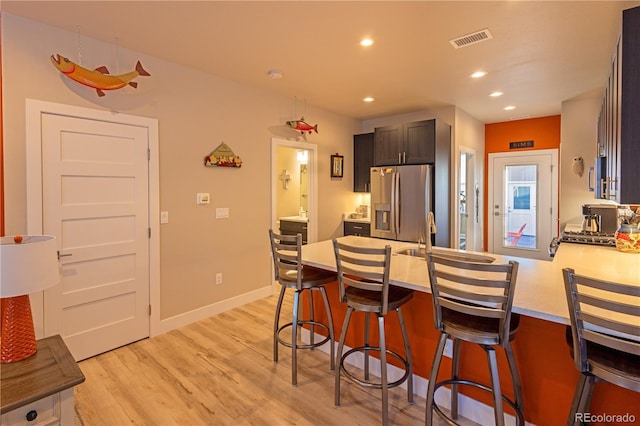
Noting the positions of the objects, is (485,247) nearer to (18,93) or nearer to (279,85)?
(279,85)

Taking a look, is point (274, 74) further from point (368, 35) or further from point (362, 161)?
point (362, 161)

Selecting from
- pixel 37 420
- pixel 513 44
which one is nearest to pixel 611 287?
pixel 37 420

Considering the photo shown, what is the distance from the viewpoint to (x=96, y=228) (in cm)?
287

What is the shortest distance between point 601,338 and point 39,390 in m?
2.18

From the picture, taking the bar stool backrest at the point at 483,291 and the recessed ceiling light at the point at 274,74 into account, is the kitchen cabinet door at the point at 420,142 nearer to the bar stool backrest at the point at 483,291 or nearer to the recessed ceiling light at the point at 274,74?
the recessed ceiling light at the point at 274,74

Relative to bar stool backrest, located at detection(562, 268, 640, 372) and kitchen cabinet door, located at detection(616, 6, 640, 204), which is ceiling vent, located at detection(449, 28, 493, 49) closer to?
kitchen cabinet door, located at detection(616, 6, 640, 204)

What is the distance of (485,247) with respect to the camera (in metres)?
6.70

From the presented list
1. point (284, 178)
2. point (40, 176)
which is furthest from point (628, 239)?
point (284, 178)

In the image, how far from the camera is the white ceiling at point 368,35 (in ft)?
7.72

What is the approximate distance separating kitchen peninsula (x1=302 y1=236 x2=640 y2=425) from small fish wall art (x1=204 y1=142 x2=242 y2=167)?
1.86m

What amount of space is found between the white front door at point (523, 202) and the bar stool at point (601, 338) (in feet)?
18.1

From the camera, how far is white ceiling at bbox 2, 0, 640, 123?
2.35 m

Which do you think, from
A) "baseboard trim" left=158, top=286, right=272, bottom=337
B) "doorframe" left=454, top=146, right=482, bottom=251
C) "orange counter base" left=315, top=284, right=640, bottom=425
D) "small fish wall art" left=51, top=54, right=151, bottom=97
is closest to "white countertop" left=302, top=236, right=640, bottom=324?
"orange counter base" left=315, top=284, right=640, bottom=425

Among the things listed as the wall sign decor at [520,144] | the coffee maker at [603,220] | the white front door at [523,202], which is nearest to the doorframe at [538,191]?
the white front door at [523,202]
